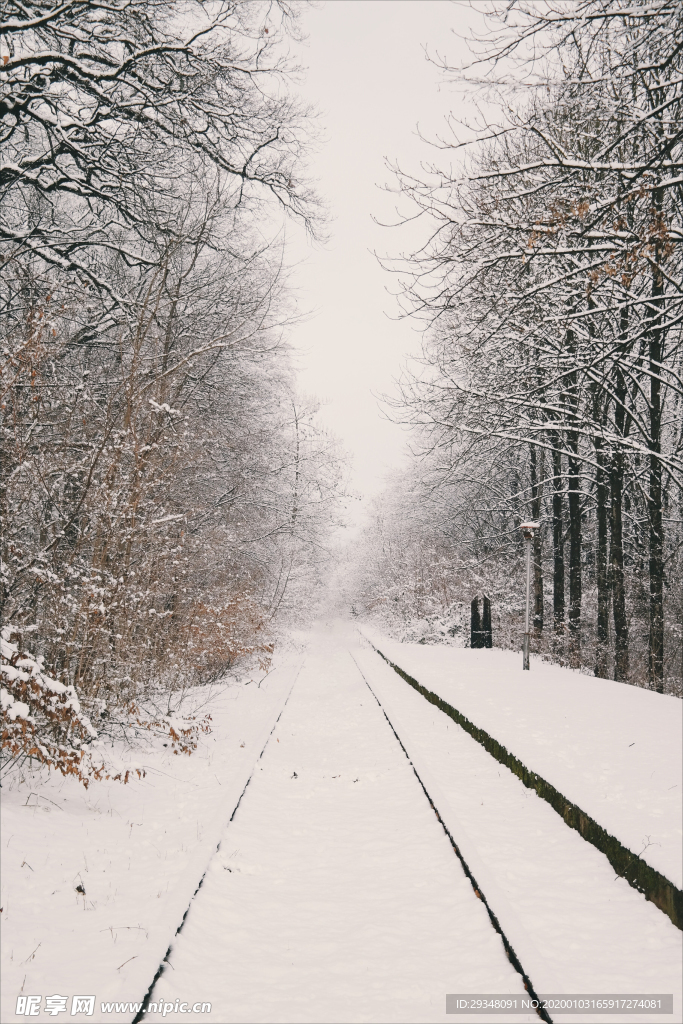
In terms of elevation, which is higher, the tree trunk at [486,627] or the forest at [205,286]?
the forest at [205,286]

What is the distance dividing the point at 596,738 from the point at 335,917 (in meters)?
5.41

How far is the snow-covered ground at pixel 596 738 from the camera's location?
17.0 feet

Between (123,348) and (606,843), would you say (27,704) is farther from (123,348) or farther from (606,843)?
(123,348)

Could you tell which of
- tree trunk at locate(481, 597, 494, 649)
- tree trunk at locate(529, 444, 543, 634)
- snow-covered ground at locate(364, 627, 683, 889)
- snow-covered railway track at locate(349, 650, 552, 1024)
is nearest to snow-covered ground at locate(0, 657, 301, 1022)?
Answer: snow-covered railway track at locate(349, 650, 552, 1024)

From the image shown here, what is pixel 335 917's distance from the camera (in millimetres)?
3645

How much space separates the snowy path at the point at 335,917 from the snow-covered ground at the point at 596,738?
1.58m

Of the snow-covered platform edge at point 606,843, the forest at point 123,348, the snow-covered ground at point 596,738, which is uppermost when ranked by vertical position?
the forest at point 123,348

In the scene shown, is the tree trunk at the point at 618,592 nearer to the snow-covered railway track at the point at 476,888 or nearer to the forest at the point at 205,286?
the forest at the point at 205,286

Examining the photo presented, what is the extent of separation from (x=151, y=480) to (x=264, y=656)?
1131 centimetres

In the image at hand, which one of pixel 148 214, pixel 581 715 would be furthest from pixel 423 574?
pixel 148 214

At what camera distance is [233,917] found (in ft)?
11.8

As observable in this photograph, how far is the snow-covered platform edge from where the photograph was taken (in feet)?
12.1

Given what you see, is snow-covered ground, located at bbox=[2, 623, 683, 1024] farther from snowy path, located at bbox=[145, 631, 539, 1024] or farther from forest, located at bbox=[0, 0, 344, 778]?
forest, located at bbox=[0, 0, 344, 778]

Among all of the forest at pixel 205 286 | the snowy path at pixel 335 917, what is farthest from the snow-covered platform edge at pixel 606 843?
the forest at pixel 205 286
